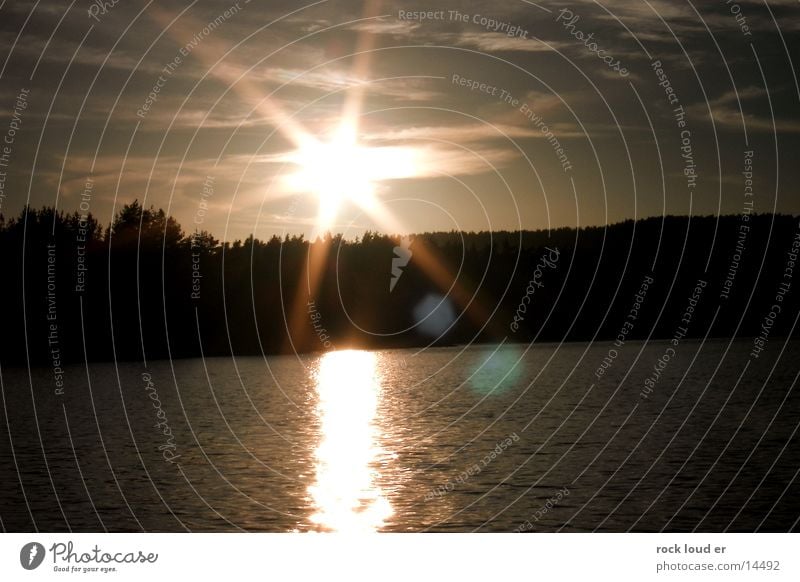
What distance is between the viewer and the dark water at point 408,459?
151 feet

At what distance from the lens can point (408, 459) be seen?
6594 cm

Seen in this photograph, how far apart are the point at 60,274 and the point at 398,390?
82962 millimetres

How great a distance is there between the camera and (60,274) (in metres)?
186

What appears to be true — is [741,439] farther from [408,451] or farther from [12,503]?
[12,503]
